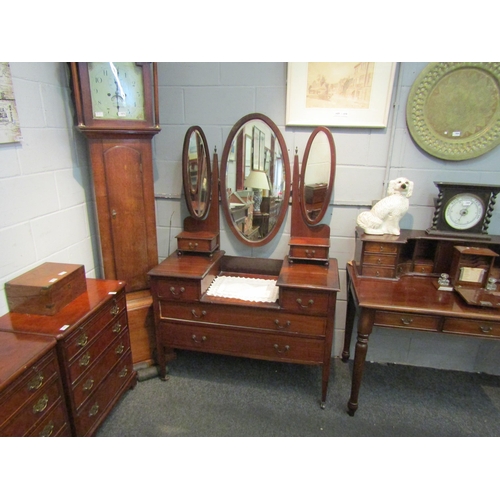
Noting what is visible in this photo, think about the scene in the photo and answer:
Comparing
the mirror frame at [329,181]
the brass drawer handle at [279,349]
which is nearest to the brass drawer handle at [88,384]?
the brass drawer handle at [279,349]

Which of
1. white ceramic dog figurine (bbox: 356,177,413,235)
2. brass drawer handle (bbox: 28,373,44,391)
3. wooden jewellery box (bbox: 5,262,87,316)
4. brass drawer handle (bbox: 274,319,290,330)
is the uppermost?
white ceramic dog figurine (bbox: 356,177,413,235)

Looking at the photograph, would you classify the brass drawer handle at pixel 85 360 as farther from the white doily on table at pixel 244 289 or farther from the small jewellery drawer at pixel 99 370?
the white doily on table at pixel 244 289

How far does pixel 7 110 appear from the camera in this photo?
141 centimetres

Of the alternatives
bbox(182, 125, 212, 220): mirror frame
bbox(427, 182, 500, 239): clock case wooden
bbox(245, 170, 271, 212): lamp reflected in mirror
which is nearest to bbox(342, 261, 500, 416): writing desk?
bbox(427, 182, 500, 239): clock case wooden

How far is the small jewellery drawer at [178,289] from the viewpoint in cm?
180

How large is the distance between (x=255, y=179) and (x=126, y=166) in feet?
2.51

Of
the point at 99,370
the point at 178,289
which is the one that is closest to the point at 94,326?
the point at 99,370

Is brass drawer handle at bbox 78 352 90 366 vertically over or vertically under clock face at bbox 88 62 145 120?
under

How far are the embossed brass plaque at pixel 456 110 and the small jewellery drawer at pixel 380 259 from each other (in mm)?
666

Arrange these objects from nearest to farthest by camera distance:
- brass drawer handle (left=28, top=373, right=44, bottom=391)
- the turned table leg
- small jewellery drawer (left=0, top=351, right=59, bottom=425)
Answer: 1. small jewellery drawer (left=0, top=351, right=59, bottom=425)
2. brass drawer handle (left=28, top=373, right=44, bottom=391)
3. the turned table leg

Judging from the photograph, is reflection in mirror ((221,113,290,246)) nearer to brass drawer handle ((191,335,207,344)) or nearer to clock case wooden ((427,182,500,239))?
brass drawer handle ((191,335,207,344))

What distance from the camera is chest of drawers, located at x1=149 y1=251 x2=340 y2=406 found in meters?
1.71

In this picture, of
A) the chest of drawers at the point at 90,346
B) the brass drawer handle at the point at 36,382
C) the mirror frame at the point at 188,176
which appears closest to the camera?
the brass drawer handle at the point at 36,382

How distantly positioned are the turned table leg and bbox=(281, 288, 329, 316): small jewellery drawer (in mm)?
193
